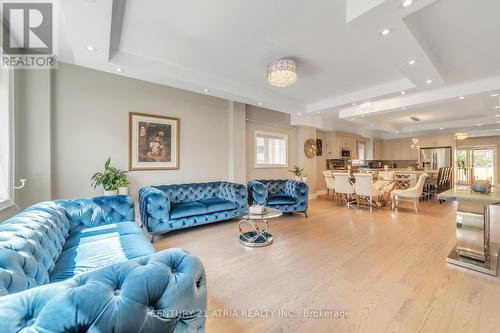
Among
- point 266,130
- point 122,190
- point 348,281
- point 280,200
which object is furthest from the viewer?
point 266,130

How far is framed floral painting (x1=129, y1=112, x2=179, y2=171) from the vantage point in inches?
150

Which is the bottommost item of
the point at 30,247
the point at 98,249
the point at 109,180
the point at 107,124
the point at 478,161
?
the point at 98,249

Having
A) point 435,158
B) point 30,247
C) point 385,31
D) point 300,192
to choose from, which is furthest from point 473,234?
point 435,158

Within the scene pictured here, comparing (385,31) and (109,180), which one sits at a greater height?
(385,31)

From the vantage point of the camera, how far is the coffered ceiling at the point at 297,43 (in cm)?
213

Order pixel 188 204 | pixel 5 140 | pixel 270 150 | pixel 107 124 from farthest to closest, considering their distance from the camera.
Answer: pixel 270 150 < pixel 188 204 < pixel 107 124 < pixel 5 140

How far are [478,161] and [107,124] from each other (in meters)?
12.3

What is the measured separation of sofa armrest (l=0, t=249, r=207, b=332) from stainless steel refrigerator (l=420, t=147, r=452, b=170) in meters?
10.7

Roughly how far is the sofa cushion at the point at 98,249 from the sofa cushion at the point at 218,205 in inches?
61.6

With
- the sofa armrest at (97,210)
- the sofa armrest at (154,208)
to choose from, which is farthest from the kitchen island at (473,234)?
the sofa armrest at (97,210)

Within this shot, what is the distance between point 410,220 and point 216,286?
4.24 meters

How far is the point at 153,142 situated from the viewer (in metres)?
4.02

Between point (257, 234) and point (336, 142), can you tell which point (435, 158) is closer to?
point (336, 142)

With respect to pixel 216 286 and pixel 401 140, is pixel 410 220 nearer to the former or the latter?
pixel 216 286
